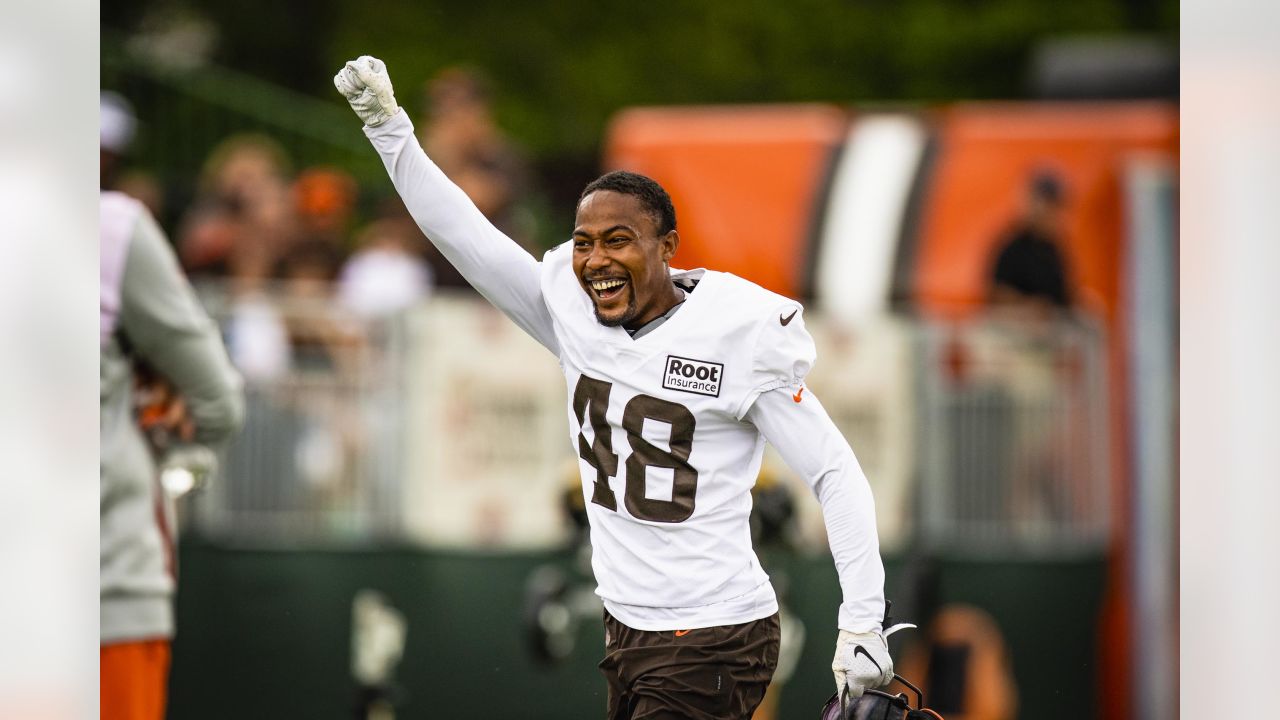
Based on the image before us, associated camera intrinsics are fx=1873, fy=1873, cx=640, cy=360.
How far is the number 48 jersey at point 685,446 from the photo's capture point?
420 centimetres

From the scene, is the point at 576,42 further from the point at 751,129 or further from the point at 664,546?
the point at 664,546

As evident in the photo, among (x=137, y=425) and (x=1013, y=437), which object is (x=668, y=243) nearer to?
(x=137, y=425)

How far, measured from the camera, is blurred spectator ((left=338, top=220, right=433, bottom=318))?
373 inches

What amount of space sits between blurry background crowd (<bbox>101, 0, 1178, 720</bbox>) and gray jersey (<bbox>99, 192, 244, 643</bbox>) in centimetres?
215

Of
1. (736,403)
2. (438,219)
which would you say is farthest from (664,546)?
(438,219)

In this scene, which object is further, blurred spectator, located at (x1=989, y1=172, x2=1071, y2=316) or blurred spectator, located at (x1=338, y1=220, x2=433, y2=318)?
blurred spectator, located at (x1=338, y1=220, x2=433, y2=318)

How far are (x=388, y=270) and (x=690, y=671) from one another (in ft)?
18.9

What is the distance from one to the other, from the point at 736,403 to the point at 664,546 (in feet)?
1.20

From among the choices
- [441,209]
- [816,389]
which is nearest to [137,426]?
[441,209]

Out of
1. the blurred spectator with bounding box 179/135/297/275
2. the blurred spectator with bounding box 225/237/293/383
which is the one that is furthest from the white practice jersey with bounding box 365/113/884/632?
the blurred spectator with bounding box 179/135/297/275

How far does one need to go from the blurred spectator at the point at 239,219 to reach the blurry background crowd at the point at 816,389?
0.02 m

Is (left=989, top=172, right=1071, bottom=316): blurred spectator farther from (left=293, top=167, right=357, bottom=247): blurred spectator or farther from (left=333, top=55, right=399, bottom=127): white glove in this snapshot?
(left=333, top=55, right=399, bottom=127): white glove

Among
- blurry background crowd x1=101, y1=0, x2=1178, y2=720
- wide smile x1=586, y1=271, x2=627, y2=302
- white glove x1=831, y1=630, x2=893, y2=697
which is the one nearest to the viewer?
white glove x1=831, y1=630, x2=893, y2=697

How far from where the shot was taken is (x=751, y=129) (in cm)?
1013
